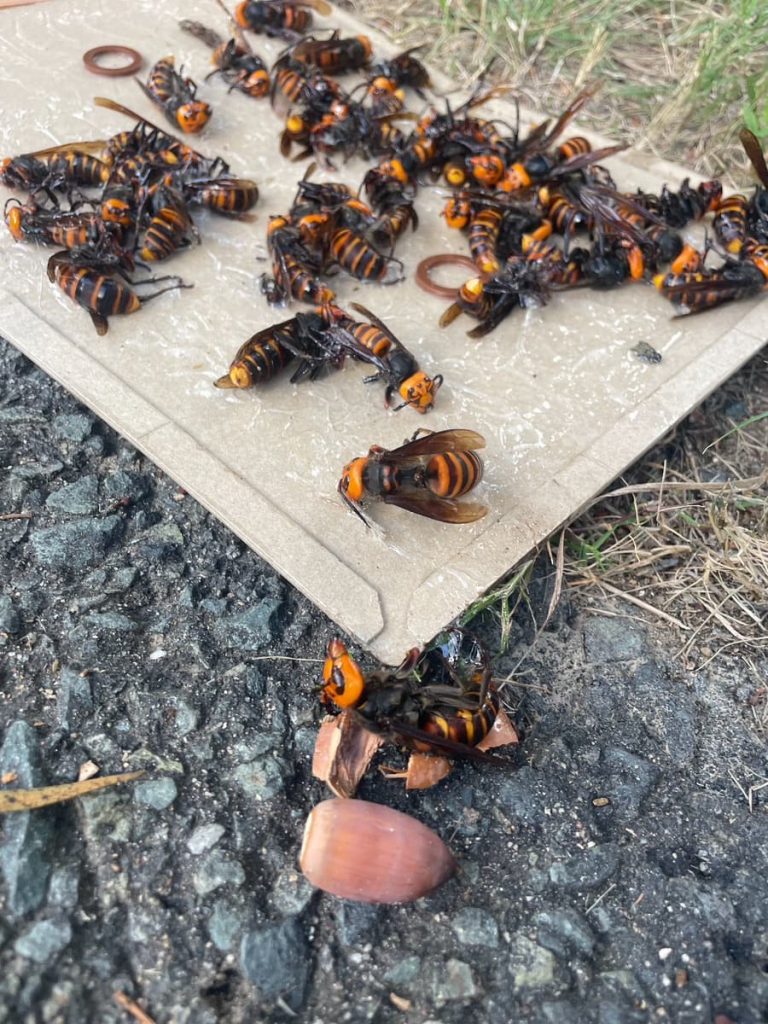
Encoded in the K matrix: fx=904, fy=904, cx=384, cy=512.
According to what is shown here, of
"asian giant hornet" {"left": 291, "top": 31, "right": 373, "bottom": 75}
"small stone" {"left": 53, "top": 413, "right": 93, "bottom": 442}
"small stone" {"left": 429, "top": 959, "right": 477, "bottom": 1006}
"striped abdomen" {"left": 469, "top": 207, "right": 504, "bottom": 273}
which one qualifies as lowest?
"small stone" {"left": 429, "top": 959, "right": 477, "bottom": 1006}

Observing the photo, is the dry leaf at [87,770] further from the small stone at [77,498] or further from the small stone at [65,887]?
the small stone at [77,498]

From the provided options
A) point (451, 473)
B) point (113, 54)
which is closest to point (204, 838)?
point (451, 473)

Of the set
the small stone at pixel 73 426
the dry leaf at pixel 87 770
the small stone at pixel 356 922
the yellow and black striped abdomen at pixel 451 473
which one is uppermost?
the yellow and black striped abdomen at pixel 451 473

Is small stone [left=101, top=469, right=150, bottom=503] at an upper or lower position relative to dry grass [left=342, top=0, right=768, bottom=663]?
lower

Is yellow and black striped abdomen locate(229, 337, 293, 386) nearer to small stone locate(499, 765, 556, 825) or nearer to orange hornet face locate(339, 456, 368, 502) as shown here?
orange hornet face locate(339, 456, 368, 502)

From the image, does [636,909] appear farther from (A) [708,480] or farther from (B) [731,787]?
(A) [708,480]

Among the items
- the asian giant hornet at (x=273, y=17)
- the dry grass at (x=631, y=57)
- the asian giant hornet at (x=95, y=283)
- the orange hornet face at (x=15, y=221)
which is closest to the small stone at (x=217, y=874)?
the asian giant hornet at (x=95, y=283)

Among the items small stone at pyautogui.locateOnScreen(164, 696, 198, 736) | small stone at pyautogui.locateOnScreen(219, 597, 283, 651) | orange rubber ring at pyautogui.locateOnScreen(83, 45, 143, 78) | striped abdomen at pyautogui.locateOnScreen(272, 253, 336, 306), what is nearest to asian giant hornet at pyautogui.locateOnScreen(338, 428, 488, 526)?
A: small stone at pyautogui.locateOnScreen(219, 597, 283, 651)

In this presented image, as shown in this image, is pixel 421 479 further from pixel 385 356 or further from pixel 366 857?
pixel 366 857
